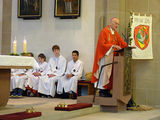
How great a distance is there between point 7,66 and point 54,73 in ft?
15.5

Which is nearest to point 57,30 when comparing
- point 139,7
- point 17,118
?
point 139,7

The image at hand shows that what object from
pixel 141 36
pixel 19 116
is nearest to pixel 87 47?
pixel 141 36

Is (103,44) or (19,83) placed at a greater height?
(103,44)

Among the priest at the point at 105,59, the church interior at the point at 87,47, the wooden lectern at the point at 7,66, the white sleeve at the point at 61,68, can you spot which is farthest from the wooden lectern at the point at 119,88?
the white sleeve at the point at 61,68

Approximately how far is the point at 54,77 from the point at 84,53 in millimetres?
1318

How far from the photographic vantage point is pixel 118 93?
27.5 ft

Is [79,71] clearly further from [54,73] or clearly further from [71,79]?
[54,73]

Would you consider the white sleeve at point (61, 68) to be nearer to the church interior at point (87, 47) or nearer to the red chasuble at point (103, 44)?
the church interior at point (87, 47)

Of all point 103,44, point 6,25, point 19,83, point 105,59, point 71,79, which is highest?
point 6,25

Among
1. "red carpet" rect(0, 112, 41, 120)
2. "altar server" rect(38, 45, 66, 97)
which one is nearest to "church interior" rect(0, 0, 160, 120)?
"altar server" rect(38, 45, 66, 97)

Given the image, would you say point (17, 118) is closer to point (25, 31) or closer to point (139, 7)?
point (139, 7)

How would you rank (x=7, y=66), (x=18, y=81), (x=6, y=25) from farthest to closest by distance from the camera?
(x=6, y=25) < (x=18, y=81) < (x=7, y=66)

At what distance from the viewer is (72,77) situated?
1118 centimetres

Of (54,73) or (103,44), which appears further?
(54,73)
